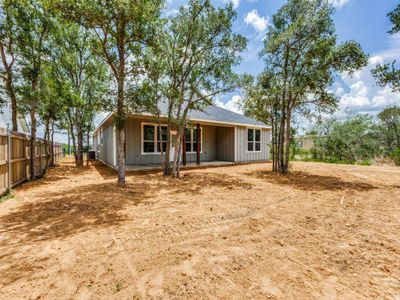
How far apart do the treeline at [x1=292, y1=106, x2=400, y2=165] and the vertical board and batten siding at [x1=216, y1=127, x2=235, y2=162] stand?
551cm

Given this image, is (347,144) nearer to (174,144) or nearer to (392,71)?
(392,71)

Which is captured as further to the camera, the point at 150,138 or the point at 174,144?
the point at 174,144

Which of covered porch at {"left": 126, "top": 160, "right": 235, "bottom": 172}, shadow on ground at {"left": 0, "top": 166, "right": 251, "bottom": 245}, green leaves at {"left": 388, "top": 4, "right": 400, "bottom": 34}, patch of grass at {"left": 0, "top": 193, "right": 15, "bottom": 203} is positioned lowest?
shadow on ground at {"left": 0, "top": 166, "right": 251, "bottom": 245}

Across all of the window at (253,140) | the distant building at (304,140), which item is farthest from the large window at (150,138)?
the distant building at (304,140)

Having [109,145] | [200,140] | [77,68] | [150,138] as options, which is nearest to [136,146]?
[150,138]

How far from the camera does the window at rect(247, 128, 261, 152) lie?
51.6ft

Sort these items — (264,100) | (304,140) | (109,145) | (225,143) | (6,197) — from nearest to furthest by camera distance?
1. (6,197)
2. (264,100)
3. (109,145)
4. (225,143)
5. (304,140)

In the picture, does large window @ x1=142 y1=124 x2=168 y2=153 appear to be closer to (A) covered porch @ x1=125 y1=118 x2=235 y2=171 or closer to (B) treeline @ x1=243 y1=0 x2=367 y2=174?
(A) covered porch @ x1=125 y1=118 x2=235 y2=171

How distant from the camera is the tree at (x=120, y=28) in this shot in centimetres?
543

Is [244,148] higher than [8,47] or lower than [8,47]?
lower

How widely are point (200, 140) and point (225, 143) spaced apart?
2.12m

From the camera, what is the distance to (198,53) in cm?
818

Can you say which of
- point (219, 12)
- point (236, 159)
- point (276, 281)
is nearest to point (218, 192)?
point (276, 281)

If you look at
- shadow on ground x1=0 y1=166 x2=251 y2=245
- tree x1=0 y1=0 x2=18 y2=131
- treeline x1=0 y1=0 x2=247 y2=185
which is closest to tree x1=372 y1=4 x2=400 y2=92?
treeline x1=0 y1=0 x2=247 y2=185
